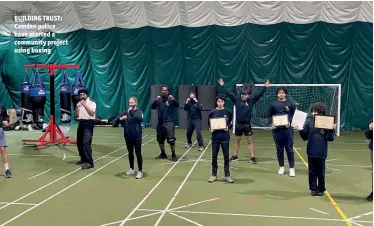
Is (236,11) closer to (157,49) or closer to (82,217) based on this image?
(157,49)

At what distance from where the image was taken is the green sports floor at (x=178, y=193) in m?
6.28

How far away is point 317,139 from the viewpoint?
23.6 feet

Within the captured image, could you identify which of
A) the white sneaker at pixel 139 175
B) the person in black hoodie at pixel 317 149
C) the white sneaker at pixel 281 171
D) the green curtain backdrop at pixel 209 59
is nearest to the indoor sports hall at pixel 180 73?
the green curtain backdrop at pixel 209 59

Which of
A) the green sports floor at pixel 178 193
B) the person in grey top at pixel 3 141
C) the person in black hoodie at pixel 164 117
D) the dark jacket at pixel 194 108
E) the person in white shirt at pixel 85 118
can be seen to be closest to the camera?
the green sports floor at pixel 178 193

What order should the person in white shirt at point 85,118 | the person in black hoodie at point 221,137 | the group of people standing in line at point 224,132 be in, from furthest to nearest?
1. the person in white shirt at point 85,118
2. the person in black hoodie at point 221,137
3. the group of people standing in line at point 224,132

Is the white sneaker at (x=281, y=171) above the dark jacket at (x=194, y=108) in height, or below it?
below

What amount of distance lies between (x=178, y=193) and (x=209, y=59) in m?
12.1

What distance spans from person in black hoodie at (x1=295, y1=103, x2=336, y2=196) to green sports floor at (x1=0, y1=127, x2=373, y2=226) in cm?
27

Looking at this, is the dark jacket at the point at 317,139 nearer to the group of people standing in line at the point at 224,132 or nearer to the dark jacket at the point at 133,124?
the group of people standing in line at the point at 224,132

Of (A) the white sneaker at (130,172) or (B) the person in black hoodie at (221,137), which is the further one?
(A) the white sneaker at (130,172)

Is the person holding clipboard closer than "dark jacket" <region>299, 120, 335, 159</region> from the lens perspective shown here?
No

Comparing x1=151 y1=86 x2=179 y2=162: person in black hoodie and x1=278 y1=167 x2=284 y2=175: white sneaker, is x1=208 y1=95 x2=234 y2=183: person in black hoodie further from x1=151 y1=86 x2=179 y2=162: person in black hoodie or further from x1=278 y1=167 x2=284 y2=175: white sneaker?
x1=151 y1=86 x2=179 y2=162: person in black hoodie

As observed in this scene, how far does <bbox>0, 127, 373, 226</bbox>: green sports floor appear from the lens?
6.28m

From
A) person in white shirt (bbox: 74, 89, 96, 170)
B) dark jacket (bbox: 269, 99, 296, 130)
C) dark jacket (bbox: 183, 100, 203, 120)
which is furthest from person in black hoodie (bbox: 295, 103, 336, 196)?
person in white shirt (bbox: 74, 89, 96, 170)
